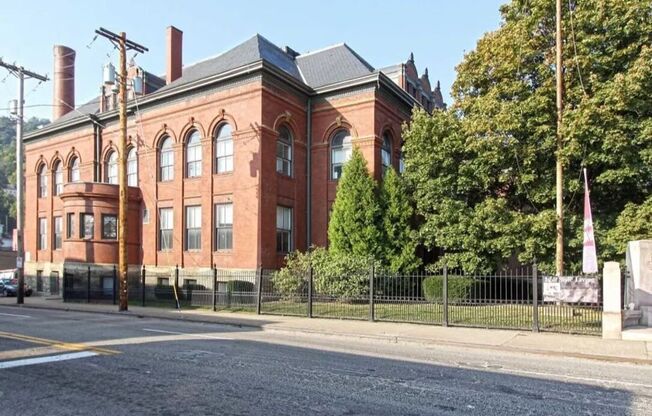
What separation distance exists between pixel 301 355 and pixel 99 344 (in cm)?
428

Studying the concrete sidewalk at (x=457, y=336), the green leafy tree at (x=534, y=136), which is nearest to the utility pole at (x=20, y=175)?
the concrete sidewalk at (x=457, y=336)

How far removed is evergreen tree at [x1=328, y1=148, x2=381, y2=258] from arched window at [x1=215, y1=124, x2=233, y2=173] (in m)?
5.99

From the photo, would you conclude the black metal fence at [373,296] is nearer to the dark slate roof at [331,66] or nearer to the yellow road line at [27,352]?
the yellow road line at [27,352]

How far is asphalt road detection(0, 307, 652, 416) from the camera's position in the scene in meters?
5.96

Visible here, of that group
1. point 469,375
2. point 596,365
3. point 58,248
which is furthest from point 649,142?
point 58,248

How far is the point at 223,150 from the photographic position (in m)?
25.9

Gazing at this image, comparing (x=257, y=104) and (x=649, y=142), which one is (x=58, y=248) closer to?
(x=257, y=104)

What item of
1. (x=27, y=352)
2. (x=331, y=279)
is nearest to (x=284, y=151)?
A: (x=331, y=279)

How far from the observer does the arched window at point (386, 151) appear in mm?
27125

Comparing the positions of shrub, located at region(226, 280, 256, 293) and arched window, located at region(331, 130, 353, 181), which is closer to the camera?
shrub, located at region(226, 280, 256, 293)

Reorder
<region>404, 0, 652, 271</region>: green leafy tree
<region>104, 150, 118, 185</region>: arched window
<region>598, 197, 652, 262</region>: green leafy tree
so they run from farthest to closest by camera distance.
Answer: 1. <region>104, 150, 118, 185</region>: arched window
2. <region>404, 0, 652, 271</region>: green leafy tree
3. <region>598, 197, 652, 262</region>: green leafy tree

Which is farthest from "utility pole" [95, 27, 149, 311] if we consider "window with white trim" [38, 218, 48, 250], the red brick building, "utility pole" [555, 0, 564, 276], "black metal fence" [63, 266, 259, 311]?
"window with white trim" [38, 218, 48, 250]

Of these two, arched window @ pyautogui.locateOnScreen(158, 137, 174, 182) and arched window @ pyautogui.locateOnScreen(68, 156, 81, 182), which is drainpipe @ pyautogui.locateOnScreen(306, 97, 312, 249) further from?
arched window @ pyautogui.locateOnScreen(68, 156, 81, 182)

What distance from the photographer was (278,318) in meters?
17.0
